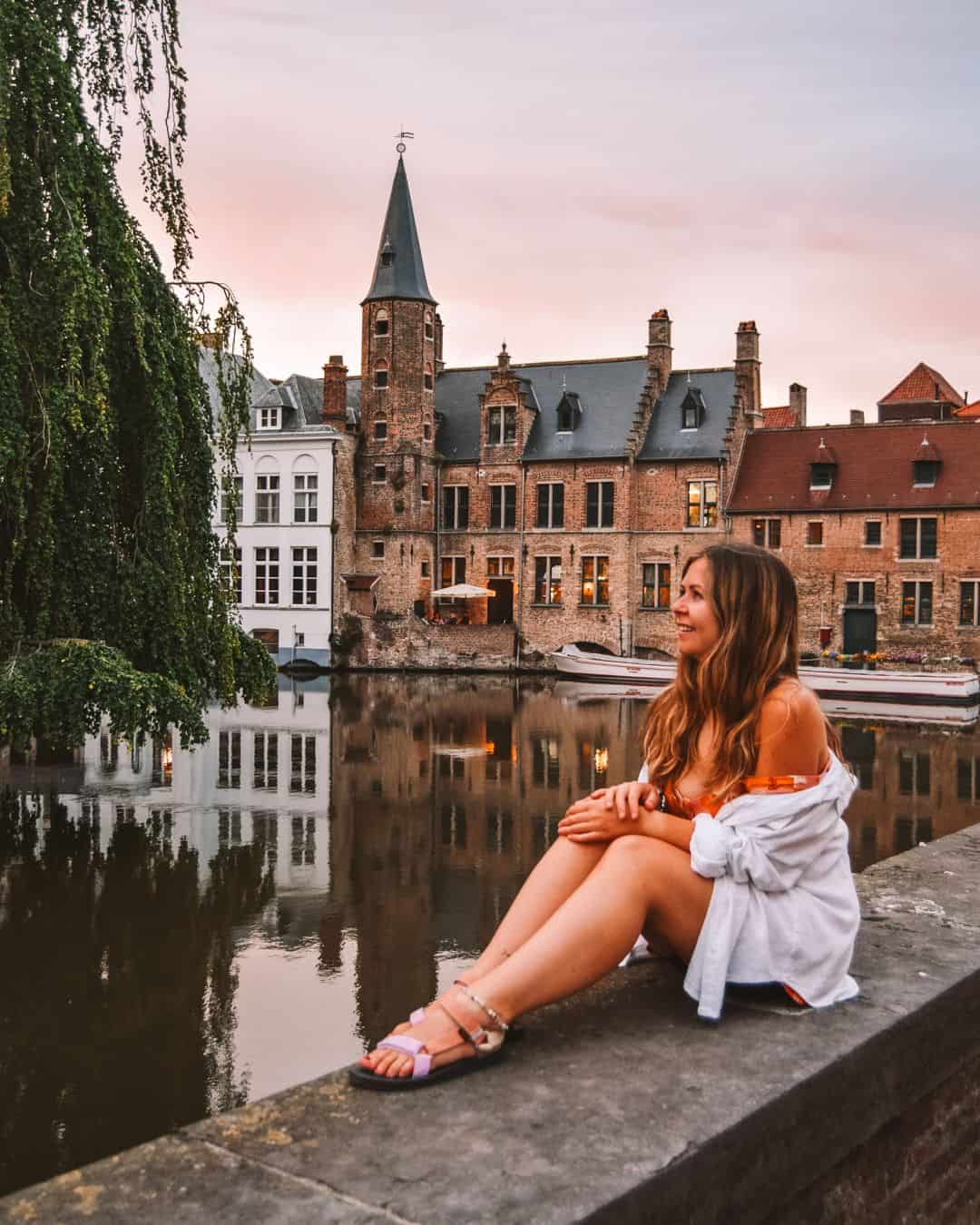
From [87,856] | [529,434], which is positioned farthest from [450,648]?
[87,856]

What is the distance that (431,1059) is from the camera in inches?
101

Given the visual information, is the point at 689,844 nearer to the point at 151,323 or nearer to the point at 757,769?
the point at 757,769

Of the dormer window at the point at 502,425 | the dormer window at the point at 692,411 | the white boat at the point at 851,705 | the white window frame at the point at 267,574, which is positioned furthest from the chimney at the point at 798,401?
the white window frame at the point at 267,574

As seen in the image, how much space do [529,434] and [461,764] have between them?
22.9 m

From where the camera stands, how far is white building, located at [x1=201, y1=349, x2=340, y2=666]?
38.7 metres

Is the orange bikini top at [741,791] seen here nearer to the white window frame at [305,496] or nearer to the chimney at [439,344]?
the white window frame at [305,496]

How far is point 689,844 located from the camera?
2.98m

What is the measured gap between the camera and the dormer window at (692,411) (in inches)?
1496

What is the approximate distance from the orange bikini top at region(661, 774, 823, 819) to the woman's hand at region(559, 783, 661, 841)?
23cm

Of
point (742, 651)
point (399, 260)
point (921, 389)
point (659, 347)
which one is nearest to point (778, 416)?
point (921, 389)

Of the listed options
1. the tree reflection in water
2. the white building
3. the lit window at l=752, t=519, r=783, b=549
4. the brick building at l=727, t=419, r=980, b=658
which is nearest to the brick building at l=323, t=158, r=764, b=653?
the white building

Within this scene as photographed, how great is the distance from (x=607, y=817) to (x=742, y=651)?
58 centimetres

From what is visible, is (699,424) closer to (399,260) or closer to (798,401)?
(798,401)

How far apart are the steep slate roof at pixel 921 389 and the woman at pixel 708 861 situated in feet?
163
